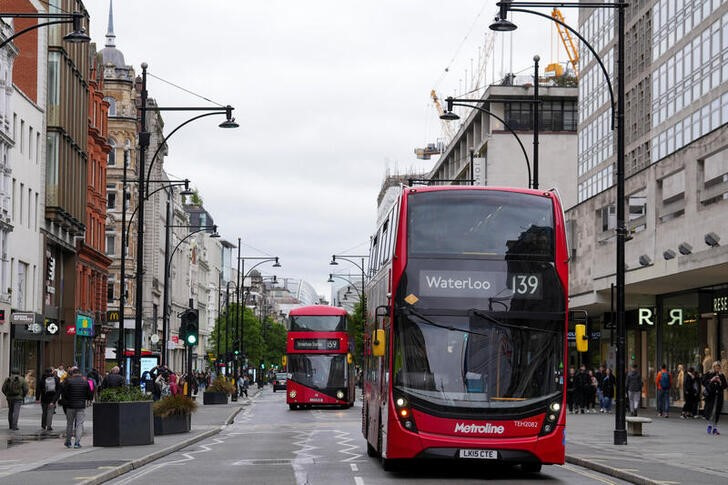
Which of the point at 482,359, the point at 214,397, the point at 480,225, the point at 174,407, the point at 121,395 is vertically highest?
the point at 480,225

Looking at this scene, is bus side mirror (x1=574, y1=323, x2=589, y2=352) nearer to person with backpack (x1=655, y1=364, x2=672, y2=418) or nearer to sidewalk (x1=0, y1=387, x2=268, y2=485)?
sidewalk (x1=0, y1=387, x2=268, y2=485)

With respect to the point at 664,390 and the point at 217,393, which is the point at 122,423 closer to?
the point at 664,390

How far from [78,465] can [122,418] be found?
573 cm

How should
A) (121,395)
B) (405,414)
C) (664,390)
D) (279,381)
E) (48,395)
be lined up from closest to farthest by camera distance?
1. (405,414)
2. (121,395)
3. (48,395)
4. (664,390)
5. (279,381)

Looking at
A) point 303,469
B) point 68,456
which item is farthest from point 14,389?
point 303,469

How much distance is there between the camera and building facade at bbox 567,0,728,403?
40.3 meters

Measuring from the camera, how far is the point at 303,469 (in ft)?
70.4

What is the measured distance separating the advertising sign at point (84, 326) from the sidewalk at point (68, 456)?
28420 mm

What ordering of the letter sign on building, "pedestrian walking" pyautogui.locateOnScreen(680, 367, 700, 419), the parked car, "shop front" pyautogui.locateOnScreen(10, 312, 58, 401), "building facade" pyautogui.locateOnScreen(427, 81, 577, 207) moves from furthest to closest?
1. the parked car
2. "building facade" pyautogui.locateOnScreen(427, 81, 577, 207)
3. "shop front" pyautogui.locateOnScreen(10, 312, 58, 401)
4. "pedestrian walking" pyautogui.locateOnScreen(680, 367, 700, 419)
5. the letter sign on building

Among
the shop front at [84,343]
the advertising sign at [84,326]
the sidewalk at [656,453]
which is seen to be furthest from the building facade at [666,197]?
the shop front at [84,343]

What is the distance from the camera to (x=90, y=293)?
73812 millimetres

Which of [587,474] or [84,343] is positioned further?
[84,343]

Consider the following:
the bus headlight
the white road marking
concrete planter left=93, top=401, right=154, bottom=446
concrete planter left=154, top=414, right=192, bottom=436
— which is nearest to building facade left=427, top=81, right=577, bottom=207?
concrete planter left=154, top=414, right=192, bottom=436

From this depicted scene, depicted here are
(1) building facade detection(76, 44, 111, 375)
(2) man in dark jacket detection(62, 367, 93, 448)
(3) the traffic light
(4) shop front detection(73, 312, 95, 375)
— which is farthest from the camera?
(1) building facade detection(76, 44, 111, 375)
